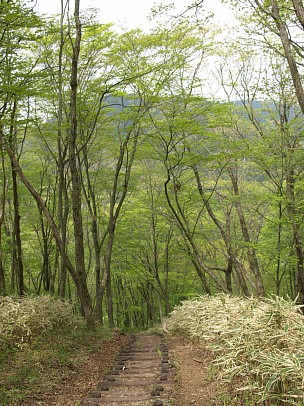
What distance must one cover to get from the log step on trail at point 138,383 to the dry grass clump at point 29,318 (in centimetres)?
164

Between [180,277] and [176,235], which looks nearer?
[176,235]

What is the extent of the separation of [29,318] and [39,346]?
544 millimetres

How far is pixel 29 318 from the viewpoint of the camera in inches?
274

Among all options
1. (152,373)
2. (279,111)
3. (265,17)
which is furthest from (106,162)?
(152,373)

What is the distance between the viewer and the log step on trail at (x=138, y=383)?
4.38 meters

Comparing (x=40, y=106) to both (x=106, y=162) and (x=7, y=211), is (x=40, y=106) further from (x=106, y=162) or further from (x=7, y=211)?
(x=7, y=211)

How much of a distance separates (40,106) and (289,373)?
11.2 meters

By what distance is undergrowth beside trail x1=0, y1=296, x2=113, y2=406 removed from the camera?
16.2ft

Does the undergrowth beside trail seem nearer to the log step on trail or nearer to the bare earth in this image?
the bare earth

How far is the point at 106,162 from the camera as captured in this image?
1550 centimetres

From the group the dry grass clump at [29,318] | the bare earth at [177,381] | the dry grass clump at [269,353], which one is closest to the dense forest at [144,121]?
the dry grass clump at [29,318]

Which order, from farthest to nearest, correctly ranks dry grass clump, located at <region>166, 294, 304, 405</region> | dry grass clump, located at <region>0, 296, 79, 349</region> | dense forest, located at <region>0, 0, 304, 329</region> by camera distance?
dense forest, located at <region>0, 0, 304, 329</region>, dry grass clump, located at <region>0, 296, 79, 349</region>, dry grass clump, located at <region>166, 294, 304, 405</region>

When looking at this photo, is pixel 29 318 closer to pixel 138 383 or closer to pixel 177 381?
pixel 138 383

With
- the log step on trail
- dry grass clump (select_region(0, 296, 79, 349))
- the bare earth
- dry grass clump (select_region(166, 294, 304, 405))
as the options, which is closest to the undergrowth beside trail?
dry grass clump (select_region(0, 296, 79, 349))
